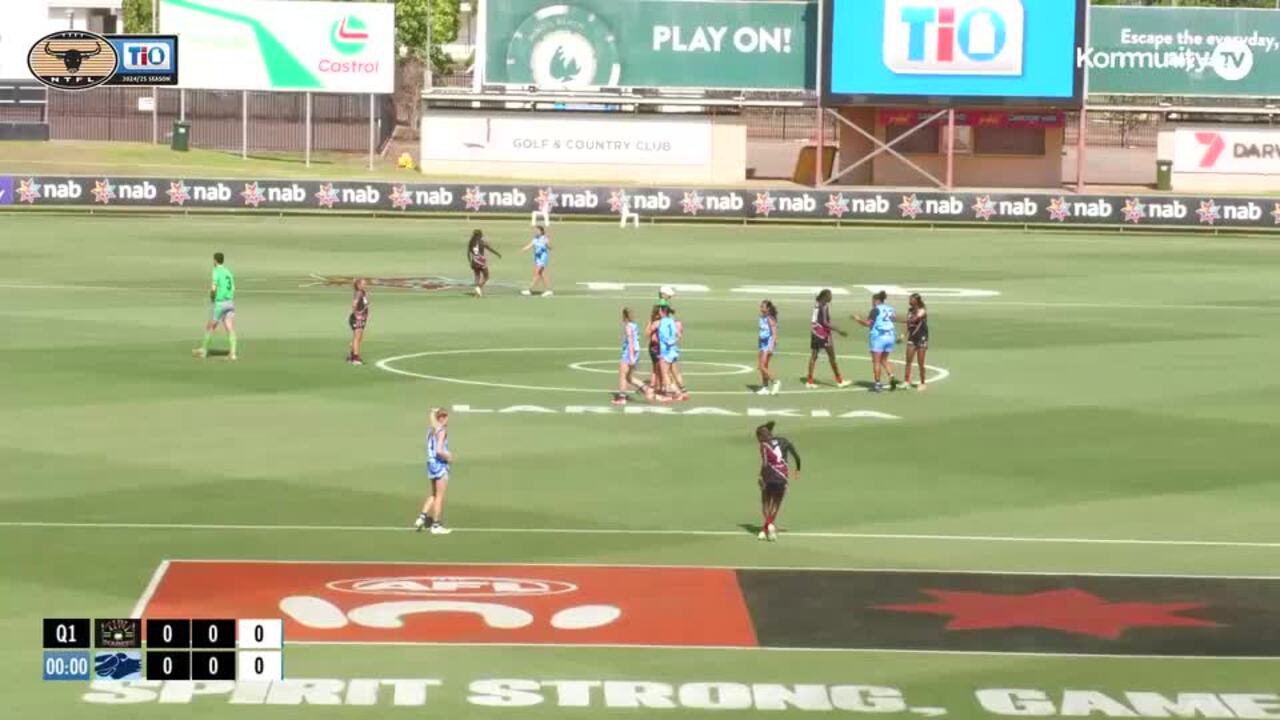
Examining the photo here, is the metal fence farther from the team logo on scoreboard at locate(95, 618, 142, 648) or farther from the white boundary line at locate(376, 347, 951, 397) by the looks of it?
the team logo on scoreboard at locate(95, 618, 142, 648)

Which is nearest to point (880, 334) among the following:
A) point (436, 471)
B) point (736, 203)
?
point (436, 471)

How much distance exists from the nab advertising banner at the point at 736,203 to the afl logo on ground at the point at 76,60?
2527 centimetres

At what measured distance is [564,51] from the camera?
101062 mm

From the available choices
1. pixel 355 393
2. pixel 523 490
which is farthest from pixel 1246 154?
pixel 523 490

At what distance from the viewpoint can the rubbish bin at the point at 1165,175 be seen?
4085 inches

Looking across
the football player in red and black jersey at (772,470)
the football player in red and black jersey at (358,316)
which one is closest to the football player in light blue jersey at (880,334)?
the football player in red and black jersey at (358,316)

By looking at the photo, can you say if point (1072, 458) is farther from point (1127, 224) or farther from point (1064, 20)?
point (1064, 20)

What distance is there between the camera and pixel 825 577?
24469 mm

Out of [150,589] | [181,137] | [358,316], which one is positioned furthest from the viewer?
[181,137]

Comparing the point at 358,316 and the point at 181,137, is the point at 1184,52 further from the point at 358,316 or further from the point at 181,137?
the point at 358,316

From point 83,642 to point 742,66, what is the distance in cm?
8246

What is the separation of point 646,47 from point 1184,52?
23428 mm

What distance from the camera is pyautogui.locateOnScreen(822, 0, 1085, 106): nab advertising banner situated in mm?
95062
